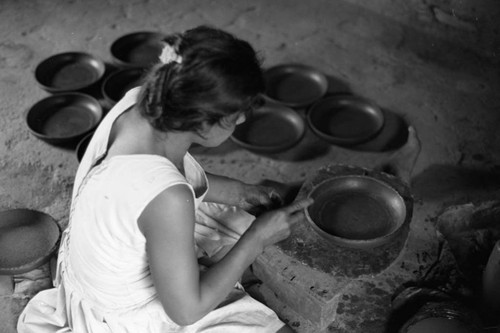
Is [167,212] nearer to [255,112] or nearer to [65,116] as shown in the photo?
[255,112]

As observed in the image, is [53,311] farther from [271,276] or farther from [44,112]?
[44,112]

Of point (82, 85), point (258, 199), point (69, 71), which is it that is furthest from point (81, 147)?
point (258, 199)

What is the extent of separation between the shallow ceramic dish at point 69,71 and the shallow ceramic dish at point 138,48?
0.59ft

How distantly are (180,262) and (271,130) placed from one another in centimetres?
201

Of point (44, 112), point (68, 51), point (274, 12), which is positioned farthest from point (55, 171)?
point (274, 12)

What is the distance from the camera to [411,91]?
13.3 ft

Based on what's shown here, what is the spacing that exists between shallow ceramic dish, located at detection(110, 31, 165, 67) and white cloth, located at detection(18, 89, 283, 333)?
7.18 ft

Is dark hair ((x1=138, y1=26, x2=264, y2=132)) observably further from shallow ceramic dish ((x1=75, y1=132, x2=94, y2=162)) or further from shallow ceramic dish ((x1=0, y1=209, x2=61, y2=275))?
shallow ceramic dish ((x1=75, y1=132, x2=94, y2=162))

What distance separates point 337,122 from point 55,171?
6.00 feet

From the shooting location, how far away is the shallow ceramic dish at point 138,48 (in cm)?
425

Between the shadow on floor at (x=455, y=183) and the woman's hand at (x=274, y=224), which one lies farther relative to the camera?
the shadow on floor at (x=455, y=183)

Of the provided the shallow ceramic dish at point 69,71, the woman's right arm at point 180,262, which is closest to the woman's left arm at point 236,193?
the woman's right arm at point 180,262

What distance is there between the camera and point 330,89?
4109mm

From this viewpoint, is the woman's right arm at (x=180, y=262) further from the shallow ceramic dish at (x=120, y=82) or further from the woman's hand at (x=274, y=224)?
the shallow ceramic dish at (x=120, y=82)
